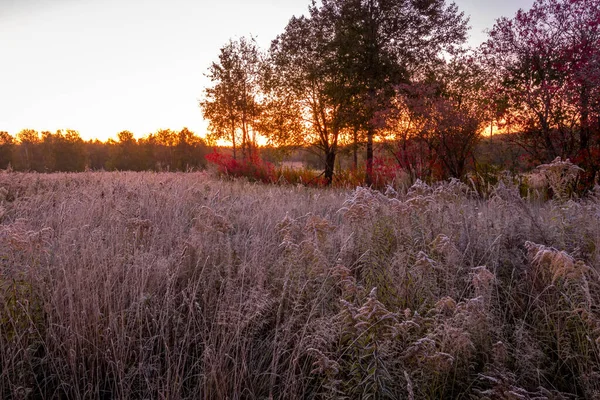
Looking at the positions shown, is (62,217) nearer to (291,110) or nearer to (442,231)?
(442,231)

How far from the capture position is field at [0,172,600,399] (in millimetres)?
1708

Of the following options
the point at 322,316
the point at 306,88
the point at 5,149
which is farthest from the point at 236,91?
the point at 5,149

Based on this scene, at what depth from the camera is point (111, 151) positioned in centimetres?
4466

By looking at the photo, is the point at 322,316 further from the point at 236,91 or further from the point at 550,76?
the point at 236,91

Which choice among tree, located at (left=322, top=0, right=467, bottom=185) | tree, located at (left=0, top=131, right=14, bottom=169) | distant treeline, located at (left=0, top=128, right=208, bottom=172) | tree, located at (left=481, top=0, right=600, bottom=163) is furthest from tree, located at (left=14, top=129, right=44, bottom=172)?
tree, located at (left=481, top=0, right=600, bottom=163)

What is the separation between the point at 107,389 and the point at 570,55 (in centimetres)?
1021

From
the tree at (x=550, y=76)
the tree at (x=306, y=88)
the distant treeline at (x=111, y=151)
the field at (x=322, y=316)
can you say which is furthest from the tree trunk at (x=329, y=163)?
the distant treeline at (x=111, y=151)

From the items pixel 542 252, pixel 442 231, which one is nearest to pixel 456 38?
pixel 442 231

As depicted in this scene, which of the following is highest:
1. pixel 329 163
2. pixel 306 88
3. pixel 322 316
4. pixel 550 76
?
pixel 306 88

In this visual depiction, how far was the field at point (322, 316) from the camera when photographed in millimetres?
1708

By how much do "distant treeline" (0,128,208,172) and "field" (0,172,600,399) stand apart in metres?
35.9

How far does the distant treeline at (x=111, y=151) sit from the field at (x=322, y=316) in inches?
1414

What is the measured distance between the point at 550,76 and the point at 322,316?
9.25 metres

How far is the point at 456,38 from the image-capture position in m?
14.8
